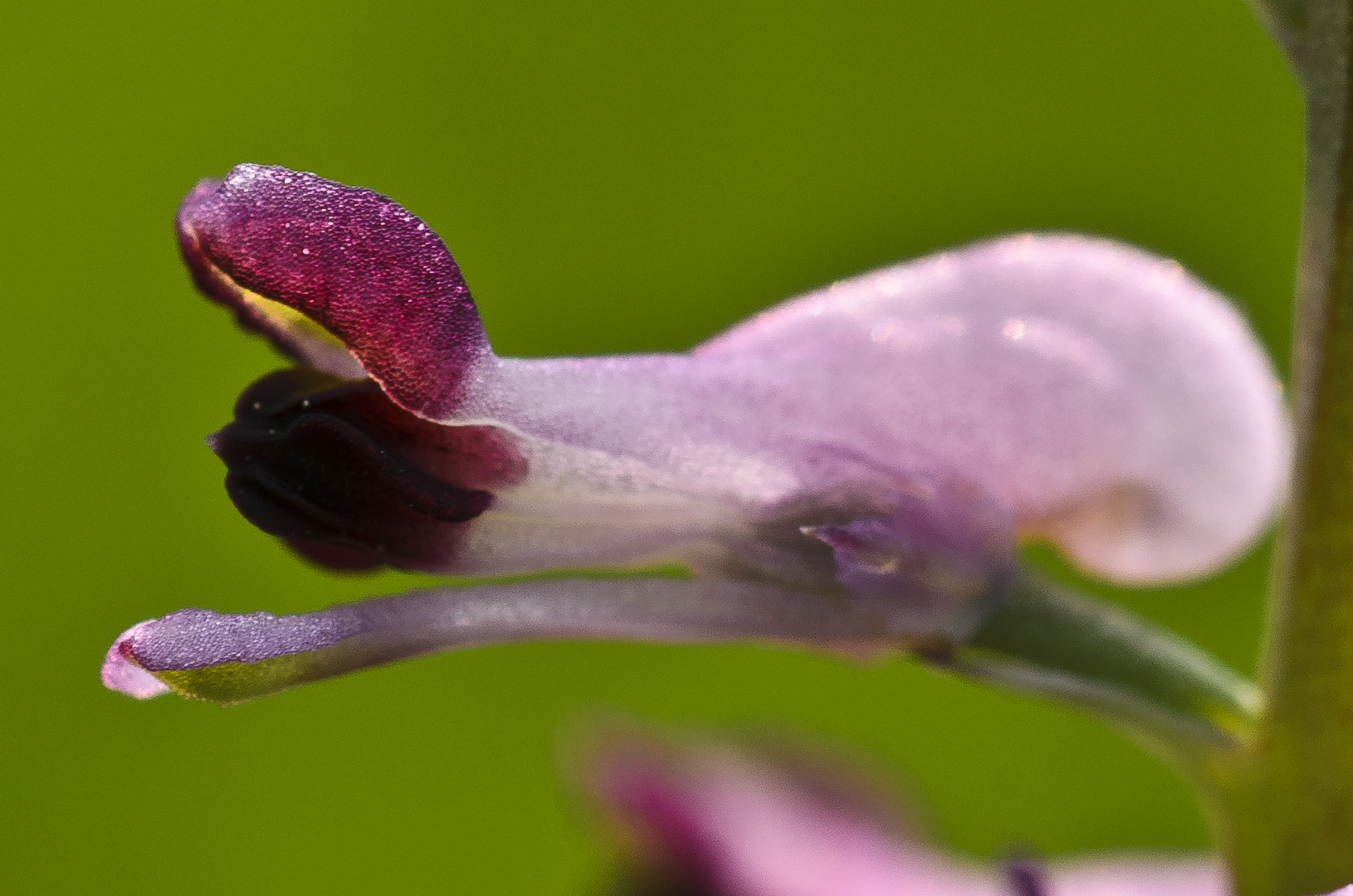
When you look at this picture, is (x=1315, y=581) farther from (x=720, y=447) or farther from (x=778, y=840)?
(x=778, y=840)

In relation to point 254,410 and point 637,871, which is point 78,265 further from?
point 254,410

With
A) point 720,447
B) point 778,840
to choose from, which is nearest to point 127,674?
point 720,447

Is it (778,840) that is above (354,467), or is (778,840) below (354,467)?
below

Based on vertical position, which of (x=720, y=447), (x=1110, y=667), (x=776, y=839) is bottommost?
(x=776, y=839)

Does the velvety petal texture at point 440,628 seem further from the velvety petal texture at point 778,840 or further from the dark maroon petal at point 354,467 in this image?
the velvety petal texture at point 778,840

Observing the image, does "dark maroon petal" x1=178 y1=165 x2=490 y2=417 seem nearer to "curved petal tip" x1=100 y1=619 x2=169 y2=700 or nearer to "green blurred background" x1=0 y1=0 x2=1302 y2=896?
"curved petal tip" x1=100 y1=619 x2=169 y2=700

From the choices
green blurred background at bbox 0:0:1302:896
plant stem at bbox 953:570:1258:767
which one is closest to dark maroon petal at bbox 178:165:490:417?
plant stem at bbox 953:570:1258:767
